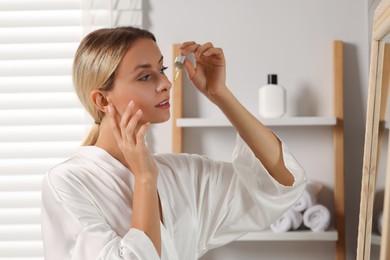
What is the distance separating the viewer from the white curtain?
2.44 m

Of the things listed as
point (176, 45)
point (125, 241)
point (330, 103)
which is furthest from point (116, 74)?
point (330, 103)

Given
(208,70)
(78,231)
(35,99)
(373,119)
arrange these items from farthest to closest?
(35,99) → (373,119) → (208,70) → (78,231)

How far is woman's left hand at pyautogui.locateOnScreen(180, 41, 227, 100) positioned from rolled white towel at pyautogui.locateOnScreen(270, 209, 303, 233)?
0.93 metres

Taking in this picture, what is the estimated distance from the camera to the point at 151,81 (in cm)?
130

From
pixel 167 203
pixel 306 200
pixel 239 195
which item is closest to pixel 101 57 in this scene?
pixel 167 203

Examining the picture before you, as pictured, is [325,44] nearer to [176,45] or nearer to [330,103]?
[330,103]

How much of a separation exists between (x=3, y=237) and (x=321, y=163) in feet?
4.25

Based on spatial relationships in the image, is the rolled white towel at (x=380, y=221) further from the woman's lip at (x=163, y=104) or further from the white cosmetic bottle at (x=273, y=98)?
the white cosmetic bottle at (x=273, y=98)

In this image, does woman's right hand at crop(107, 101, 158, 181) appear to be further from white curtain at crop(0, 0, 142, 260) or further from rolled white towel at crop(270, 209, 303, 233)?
white curtain at crop(0, 0, 142, 260)

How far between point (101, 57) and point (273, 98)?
1.10 metres

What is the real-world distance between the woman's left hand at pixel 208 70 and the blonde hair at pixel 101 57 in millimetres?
132

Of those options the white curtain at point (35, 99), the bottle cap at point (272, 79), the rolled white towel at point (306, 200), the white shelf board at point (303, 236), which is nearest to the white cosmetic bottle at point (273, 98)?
the bottle cap at point (272, 79)

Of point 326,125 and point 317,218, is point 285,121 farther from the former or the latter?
point 317,218

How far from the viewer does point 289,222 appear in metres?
2.22
